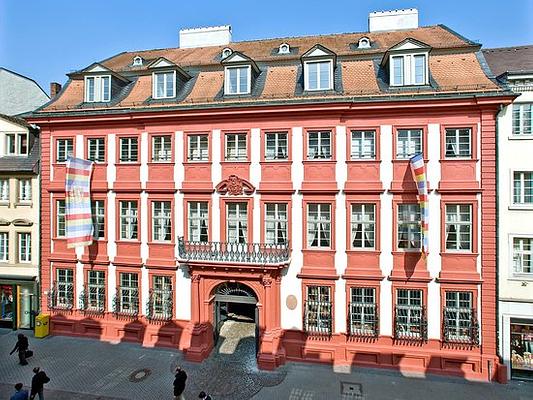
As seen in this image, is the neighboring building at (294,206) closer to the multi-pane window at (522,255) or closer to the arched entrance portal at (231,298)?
the arched entrance portal at (231,298)

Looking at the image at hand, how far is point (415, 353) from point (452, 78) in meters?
11.8

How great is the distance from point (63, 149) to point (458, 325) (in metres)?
20.4

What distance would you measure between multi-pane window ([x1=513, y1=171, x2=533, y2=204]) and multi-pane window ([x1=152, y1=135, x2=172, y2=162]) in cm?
1516

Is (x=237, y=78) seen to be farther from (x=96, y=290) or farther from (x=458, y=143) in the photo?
(x=96, y=290)

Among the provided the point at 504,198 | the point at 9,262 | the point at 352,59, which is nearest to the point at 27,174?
the point at 9,262

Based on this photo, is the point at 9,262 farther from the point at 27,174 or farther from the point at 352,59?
the point at 352,59

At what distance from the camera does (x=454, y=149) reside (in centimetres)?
1438

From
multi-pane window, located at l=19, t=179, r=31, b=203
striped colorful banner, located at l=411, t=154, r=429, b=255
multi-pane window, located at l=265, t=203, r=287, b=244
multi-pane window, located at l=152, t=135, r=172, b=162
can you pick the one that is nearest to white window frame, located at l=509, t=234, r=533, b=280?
striped colorful banner, located at l=411, t=154, r=429, b=255

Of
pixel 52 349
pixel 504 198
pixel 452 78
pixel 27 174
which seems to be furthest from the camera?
pixel 27 174

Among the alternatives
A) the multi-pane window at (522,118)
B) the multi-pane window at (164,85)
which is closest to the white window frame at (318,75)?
the multi-pane window at (164,85)

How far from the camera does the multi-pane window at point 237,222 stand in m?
15.9

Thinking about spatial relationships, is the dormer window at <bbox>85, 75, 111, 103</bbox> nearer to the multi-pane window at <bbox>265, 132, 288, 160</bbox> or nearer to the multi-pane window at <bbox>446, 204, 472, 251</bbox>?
the multi-pane window at <bbox>265, 132, 288, 160</bbox>

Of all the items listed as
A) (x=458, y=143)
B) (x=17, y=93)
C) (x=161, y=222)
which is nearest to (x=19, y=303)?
(x=161, y=222)

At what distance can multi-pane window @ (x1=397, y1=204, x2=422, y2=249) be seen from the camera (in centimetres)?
1446
